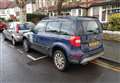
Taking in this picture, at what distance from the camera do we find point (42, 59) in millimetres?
6852

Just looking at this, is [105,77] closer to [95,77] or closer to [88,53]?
[95,77]

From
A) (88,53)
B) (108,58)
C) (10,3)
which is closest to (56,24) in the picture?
(88,53)

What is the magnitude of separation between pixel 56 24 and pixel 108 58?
104 inches

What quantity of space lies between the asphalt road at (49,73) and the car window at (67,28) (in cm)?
134

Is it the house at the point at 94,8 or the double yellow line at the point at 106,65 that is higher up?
the house at the point at 94,8

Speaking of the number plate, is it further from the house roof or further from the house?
the house roof

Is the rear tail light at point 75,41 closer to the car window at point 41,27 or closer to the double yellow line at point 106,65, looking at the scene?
the double yellow line at point 106,65

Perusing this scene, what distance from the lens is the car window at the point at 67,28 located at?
16.6 feet

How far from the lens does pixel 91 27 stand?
18.2 ft

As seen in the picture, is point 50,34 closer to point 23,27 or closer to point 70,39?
point 70,39

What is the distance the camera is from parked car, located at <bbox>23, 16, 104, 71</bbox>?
16.3 ft

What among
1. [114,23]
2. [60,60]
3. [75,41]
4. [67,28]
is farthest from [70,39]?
[114,23]

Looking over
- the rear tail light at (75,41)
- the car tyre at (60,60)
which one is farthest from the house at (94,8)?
the rear tail light at (75,41)

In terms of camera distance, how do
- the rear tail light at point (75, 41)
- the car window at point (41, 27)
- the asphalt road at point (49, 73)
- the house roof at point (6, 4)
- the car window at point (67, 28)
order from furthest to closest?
the house roof at point (6, 4)
the car window at point (41, 27)
the car window at point (67, 28)
the rear tail light at point (75, 41)
the asphalt road at point (49, 73)
